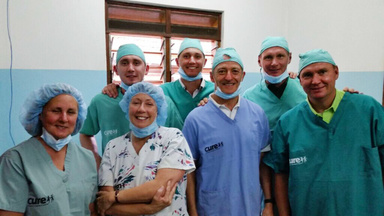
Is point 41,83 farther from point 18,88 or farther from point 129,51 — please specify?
point 129,51

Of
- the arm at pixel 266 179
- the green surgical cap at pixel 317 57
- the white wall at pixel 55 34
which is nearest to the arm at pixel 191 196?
the arm at pixel 266 179

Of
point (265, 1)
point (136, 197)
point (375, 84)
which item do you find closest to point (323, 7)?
point (265, 1)

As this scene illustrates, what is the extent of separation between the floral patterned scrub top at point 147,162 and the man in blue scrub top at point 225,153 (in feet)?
0.53

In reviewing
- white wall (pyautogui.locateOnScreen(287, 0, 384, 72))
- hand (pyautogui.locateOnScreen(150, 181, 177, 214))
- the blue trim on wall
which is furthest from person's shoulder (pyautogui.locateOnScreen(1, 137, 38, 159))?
white wall (pyautogui.locateOnScreen(287, 0, 384, 72))

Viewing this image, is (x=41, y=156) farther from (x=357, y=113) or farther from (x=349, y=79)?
→ (x=349, y=79)

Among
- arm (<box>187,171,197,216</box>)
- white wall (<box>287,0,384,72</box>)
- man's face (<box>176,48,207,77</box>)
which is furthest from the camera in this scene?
white wall (<box>287,0,384,72</box>)

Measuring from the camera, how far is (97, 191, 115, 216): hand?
50.3 inches

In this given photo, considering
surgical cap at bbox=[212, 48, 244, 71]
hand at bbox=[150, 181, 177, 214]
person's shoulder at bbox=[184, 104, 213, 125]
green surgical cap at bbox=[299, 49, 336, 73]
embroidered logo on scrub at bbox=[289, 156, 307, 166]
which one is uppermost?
surgical cap at bbox=[212, 48, 244, 71]

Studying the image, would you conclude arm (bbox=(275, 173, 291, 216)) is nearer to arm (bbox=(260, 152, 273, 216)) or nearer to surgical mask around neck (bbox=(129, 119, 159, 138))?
arm (bbox=(260, 152, 273, 216))

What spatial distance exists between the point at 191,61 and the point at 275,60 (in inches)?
25.0

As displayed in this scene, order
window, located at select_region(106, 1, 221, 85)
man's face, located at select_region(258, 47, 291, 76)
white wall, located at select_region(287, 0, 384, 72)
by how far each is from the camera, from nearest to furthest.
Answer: man's face, located at select_region(258, 47, 291, 76) < white wall, located at select_region(287, 0, 384, 72) < window, located at select_region(106, 1, 221, 85)

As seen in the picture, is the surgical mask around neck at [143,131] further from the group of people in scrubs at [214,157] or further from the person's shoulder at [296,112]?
the person's shoulder at [296,112]

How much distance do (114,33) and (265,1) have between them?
7.34 ft

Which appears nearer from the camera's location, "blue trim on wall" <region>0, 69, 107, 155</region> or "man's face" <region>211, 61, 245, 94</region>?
"man's face" <region>211, 61, 245, 94</region>
